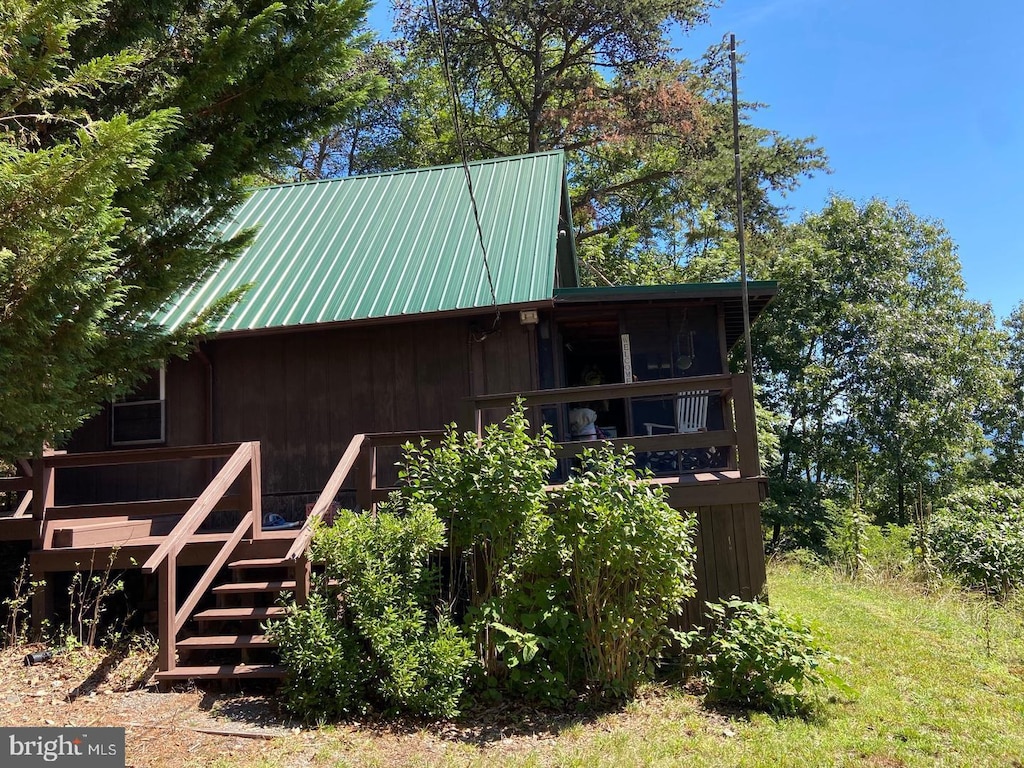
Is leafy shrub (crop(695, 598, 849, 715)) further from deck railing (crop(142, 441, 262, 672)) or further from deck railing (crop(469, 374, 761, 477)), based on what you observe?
deck railing (crop(142, 441, 262, 672))

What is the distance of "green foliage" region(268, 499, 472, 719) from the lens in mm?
4984

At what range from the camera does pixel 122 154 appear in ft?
11.9

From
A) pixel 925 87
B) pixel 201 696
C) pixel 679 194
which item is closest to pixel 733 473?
pixel 201 696

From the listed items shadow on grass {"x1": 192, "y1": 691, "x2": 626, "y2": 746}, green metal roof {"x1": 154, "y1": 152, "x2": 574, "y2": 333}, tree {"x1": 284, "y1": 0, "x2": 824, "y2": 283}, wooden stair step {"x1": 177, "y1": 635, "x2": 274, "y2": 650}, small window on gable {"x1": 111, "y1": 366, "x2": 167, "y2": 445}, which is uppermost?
tree {"x1": 284, "y1": 0, "x2": 824, "y2": 283}

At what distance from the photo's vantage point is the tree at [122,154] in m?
3.64

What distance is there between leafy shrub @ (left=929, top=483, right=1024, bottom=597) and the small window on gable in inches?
446

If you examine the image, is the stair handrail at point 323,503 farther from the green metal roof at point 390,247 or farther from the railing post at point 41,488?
the railing post at point 41,488

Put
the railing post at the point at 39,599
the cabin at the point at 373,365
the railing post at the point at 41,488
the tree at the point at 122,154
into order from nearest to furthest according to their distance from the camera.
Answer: the tree at the point at 122,154 → the railing post at the point at 39,599 → the railing post at the point at 41,488 → the cabin at the point at 373,365

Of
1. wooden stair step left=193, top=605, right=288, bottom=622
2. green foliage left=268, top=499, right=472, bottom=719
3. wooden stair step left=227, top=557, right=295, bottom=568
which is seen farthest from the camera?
wooden stair step left=227, top=557, right=295, bottom=568

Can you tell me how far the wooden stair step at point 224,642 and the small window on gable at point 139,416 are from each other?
458cm

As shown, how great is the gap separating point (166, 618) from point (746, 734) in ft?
13.6

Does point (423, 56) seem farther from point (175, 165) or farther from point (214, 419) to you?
point (175, 165)

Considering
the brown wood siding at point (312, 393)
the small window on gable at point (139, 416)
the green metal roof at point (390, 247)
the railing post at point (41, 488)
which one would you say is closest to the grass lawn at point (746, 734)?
the railing post at point (41, 488)

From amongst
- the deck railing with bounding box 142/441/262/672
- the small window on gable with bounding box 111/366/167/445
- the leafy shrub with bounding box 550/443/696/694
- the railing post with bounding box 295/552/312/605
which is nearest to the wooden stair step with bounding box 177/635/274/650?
the deck railing with bounding box 142/441/262/672
